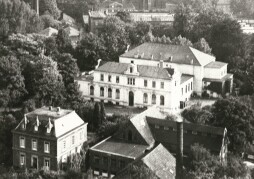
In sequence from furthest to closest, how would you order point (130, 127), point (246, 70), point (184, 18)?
point (184, 18) → point (246, 70) → point (130, 127)

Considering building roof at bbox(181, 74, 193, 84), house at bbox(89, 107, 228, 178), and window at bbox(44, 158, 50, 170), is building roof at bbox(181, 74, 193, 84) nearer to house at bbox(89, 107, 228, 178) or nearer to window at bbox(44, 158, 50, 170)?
house at bbox(89, 107, 228, 178)

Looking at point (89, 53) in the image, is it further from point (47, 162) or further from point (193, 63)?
point (47, 162)

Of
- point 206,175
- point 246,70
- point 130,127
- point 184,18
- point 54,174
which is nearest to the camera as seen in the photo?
point 206,175

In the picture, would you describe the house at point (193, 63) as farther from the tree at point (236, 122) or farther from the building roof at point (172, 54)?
the tree at point (236, 122)

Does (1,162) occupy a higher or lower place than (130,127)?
lower

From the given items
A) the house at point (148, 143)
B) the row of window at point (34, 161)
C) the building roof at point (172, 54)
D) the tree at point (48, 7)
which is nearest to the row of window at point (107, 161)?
the house at point (148, 143)

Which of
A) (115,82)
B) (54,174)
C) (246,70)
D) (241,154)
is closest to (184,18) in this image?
(246,70)

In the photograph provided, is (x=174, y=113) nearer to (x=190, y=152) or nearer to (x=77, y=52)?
(x=190, y=152)
